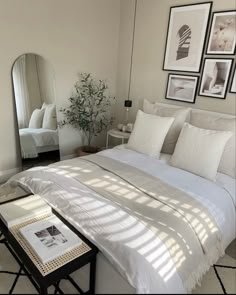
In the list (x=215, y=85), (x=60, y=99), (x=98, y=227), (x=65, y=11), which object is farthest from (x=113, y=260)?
(x=65, y=11)

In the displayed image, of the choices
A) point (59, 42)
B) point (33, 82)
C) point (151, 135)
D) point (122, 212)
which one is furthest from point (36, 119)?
point (122, 212)

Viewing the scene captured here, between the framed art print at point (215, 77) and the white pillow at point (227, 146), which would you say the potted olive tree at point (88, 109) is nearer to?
the framed art print at point (215, 77)

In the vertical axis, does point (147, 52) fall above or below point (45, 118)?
above

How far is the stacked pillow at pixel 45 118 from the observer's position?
9.27 feet

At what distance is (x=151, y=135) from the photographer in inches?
93.0

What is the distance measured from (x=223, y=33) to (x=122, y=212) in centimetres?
207

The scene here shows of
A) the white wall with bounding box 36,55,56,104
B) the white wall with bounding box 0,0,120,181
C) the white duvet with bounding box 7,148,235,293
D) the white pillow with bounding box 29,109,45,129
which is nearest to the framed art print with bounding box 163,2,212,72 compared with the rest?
the white wall with bounding box 0,0,120,181

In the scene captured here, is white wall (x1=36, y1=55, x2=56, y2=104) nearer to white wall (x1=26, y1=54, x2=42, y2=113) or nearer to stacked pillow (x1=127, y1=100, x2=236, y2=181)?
white wall (x1=26, y1=54, x2=42, y2=113)

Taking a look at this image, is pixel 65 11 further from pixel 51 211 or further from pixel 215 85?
pixel 51 211

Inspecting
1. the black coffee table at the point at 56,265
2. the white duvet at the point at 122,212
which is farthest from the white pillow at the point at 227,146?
the black coffee table at the point at 56,265

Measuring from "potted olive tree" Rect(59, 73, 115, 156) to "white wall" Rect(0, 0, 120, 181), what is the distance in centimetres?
12

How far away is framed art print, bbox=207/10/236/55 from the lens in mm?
2268

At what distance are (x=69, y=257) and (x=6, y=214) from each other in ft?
1.86

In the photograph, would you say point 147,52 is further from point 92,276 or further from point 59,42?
point 92,276
